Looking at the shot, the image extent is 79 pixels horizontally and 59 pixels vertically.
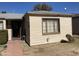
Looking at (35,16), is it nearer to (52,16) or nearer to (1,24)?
(52,16)

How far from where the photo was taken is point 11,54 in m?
12.6

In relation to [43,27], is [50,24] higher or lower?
higher

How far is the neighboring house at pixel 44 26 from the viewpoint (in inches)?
565

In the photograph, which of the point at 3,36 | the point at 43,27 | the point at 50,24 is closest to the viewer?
the point at 3,36

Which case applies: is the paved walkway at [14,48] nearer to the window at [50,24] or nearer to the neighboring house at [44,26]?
the neighboring house at [44,26]

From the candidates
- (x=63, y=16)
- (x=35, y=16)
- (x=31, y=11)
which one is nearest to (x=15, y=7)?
(x=31, y=11)

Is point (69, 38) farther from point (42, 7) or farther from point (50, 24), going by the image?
point (42, 7)

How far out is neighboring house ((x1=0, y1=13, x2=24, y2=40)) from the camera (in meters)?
15.0

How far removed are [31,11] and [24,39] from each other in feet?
6.62

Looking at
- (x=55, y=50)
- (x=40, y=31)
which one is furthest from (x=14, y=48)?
(x=55, y=50)

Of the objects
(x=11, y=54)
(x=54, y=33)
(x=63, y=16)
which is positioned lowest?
(x=11, y=54)

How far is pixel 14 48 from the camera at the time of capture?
13797mm

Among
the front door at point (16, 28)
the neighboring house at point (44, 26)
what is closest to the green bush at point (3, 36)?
the front door at point (16, 28)

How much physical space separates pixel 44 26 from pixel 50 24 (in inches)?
16.4
